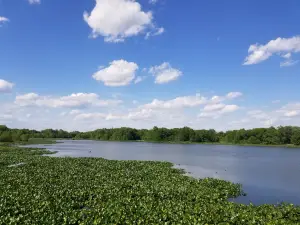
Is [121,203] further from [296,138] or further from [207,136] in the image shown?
[207,136]

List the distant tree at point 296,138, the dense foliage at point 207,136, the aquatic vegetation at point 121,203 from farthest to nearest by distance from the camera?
1. the dense foliage at point 207,136
2. the distant tree at point 296,138
3. the aquatic vegetation at point 121,203

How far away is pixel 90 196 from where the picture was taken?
65.8ft

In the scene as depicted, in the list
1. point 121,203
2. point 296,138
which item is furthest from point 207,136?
point 121,203

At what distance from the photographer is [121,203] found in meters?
18.0

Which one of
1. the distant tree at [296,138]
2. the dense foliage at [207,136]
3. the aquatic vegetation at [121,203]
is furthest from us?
the dense foliage at [207,136]

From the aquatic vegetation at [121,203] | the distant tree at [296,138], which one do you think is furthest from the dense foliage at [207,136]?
the aquatic vegetation at [121,203]

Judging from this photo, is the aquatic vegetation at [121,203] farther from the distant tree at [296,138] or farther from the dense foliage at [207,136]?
the distant tree at [296,138]

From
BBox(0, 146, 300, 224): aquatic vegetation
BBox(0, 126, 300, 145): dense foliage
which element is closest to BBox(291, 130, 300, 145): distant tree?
BBox(0, 126, 300, 145): dense foliage

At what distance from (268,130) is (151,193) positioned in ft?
436

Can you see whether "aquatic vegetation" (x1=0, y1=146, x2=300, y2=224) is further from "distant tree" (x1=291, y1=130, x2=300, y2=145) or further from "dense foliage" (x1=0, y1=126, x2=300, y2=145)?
"distant tree" (x1=291, y1=130, x2=300, y2=145)

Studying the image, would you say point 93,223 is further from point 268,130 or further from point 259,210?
point 268,130

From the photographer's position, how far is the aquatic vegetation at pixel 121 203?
577 inches

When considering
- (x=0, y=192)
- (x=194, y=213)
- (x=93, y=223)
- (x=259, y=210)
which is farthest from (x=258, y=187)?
(x=0, y=192)

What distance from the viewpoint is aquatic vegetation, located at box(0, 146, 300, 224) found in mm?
14648
